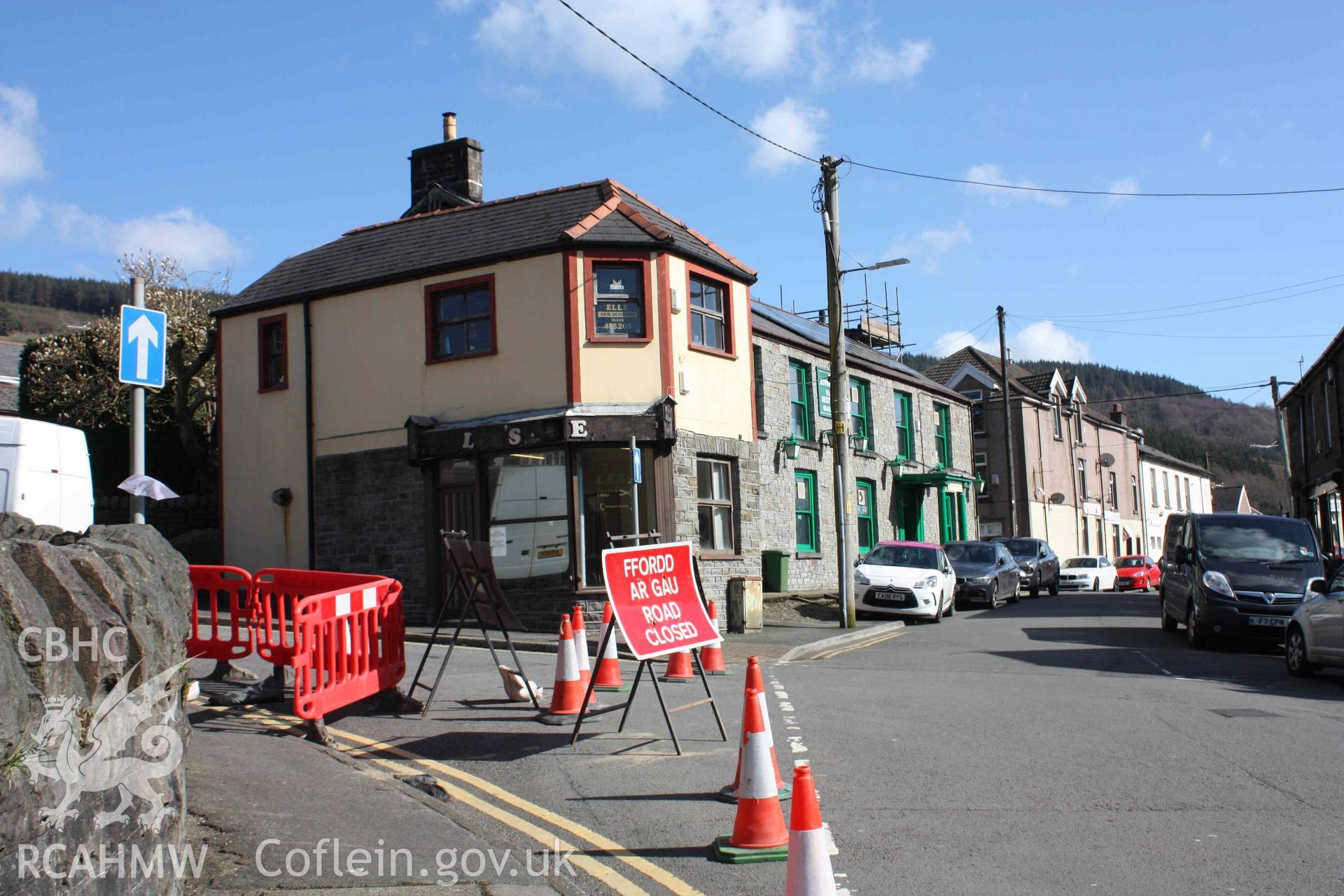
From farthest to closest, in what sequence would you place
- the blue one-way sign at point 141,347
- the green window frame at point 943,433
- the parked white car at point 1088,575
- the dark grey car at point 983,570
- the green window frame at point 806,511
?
1. the parked white car at point 1088,575
2. the green window frame at point 943,433
3. the green window frame at point 806,511
4. the dark grey car at point 983,570
5. the blue one-way sign at point 141,347

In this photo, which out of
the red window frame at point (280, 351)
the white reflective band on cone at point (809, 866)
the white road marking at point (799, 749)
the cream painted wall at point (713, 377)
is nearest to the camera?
the white reflective band on cone at point (809, 866)

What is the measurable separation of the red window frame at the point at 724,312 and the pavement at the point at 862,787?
8618 millimetres

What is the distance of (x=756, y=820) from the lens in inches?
222

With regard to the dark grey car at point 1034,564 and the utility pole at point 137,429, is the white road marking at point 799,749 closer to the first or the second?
the utility pole at point 137,429

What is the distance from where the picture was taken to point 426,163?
25.0m

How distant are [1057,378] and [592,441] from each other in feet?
131

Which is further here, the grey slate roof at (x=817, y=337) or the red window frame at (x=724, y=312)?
the grey slate roof at (x=817, y=337)

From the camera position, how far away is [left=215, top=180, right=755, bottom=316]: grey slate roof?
1877cm

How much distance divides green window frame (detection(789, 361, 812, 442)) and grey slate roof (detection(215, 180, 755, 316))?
5272 mm

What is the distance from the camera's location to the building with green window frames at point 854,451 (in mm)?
24688

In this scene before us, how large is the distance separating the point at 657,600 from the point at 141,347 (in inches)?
229

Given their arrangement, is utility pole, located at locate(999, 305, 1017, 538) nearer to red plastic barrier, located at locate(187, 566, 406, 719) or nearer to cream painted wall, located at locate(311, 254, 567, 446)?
cream painted wall, located at locate(311, 254, 567, 446)

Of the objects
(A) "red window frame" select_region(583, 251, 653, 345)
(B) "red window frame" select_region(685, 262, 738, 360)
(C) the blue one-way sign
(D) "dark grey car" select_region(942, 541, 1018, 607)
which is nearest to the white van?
(C) the blue one-way sign

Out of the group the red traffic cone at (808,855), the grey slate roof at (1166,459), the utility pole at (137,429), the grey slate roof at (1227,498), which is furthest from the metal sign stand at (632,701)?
the grey slate roof at (1227,498)
